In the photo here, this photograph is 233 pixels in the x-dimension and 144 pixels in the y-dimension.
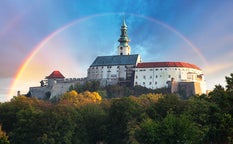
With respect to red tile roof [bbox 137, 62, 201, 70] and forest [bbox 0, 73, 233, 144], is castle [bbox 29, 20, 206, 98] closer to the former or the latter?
red tile roof [bbox 137, 62, 201, 70]

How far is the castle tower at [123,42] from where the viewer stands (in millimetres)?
163875

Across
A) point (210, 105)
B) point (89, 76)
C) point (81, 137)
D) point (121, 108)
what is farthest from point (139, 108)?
point (89, 76)

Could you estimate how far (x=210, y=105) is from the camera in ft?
170

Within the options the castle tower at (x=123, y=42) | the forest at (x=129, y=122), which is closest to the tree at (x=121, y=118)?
the forest at (x=129, y=122)

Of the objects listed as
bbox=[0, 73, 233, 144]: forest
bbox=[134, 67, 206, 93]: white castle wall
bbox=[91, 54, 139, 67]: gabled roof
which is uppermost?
bbox=[91, 54, 139, 67]: gabled roof

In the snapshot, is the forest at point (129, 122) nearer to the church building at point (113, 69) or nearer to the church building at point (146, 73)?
the church building at point (146, 73)

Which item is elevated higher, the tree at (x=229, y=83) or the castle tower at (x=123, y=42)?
the castle tower at (x=123, y=42)

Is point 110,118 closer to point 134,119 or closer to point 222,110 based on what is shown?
point 134,119

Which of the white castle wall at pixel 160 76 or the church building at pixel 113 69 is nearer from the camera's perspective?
the white castle wall at pixel 160 76

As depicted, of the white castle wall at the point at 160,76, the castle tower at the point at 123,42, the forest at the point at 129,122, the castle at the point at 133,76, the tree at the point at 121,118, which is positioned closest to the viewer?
the forest at the point at 129,122

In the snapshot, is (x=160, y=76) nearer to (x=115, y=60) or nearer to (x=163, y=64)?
(x=163, y=64)

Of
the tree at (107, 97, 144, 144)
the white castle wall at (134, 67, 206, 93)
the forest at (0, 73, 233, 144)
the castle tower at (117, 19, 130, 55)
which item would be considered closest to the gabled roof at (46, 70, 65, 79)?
the castle tower at (117, 19, 130, 55)

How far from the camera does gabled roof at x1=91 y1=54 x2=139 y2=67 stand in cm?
14412

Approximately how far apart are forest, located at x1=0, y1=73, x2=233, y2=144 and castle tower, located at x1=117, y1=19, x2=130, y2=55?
87.8 m
